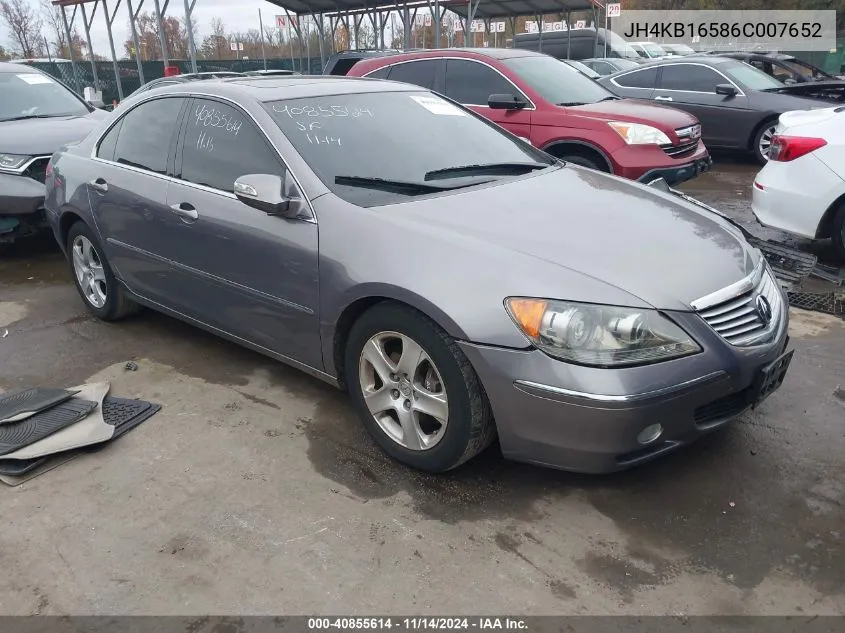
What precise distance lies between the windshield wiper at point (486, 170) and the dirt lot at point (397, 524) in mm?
1257

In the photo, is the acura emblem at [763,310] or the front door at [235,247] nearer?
the acura emblem at [763,310]

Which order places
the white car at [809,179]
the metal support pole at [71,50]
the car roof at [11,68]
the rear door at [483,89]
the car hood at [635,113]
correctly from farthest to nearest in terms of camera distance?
1. the metal support pole at [71,50]
2. the car roof at [11,68]
3. the rear door at [483,89]
4. the car hood at [635,113]
5. the white car at [809,179]

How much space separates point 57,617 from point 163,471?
0.83m

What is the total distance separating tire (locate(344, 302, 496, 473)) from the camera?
8.60 ft

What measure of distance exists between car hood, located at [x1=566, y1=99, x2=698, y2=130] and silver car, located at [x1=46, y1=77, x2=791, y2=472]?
124 inches

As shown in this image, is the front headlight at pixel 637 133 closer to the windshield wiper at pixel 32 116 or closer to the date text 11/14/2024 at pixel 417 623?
the date text 11/14/2024 at pixel 417 623

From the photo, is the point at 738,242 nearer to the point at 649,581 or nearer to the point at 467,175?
the point at 467,175

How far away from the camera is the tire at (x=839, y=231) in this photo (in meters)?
5.31

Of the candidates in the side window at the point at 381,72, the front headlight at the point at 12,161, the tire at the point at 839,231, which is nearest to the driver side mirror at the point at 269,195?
the front headlight at the point at 12,161

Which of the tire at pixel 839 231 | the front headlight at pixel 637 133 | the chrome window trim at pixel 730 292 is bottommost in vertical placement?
the tire at pixel 839 231

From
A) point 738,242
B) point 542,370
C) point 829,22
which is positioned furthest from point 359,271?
point 829,22

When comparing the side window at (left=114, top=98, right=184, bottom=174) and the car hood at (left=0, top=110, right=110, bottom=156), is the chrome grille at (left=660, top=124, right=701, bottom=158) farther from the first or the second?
the car hood at (left=0, top=110, right=110, bottom=156)

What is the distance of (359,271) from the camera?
286 cm

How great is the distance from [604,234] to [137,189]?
2673 millimetres
